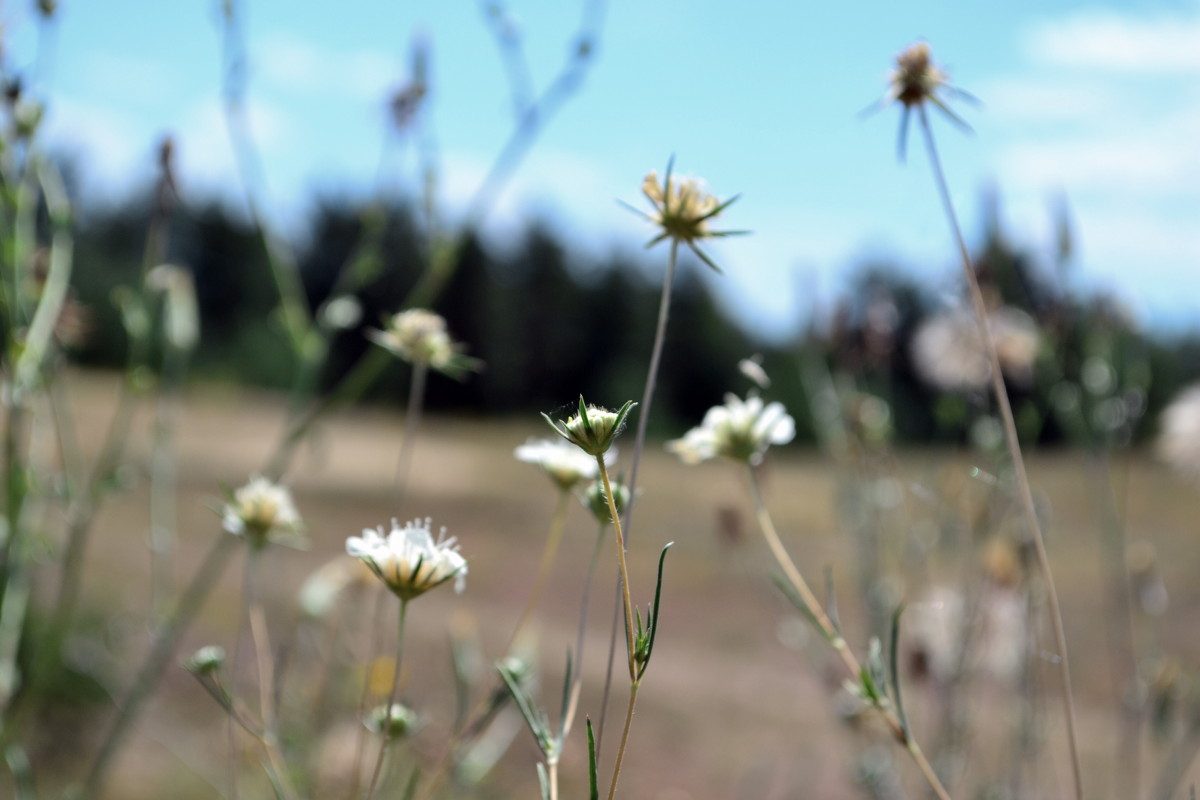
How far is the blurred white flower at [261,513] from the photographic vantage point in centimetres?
85

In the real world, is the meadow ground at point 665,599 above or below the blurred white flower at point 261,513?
below

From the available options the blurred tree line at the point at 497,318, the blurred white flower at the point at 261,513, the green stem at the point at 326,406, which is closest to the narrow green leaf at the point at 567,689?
the blurred white flower at the point at 261,513

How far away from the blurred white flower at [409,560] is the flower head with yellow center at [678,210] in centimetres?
23

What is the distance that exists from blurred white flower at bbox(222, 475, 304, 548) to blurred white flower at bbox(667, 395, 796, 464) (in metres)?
0.32

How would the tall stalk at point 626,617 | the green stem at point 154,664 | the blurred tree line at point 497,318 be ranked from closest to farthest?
the tall stalk at point 626,617 < the green stem at point 154,664 < the blurred tree line at point 497,318

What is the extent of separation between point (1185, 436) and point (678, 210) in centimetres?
127

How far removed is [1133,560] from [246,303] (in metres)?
18.2

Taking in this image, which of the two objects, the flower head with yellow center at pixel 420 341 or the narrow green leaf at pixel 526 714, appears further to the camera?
the flower head with yellow center at pixel 420 341

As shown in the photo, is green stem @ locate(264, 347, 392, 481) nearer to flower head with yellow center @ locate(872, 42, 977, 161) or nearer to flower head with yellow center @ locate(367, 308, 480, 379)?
flower head with yellow center @ locate(367, 308, 480, 379)

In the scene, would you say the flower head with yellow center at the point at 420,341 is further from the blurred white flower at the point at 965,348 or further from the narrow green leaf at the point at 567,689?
the blurred white flower at the point at 965,348

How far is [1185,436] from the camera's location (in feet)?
5.31

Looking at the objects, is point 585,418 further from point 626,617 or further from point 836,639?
point 836,639

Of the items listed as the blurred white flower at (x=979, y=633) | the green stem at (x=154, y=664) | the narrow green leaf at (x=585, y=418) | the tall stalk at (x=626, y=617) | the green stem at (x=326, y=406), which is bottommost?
the blurred white flower at (x=979, y=633)

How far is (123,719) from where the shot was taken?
42.5 inches
